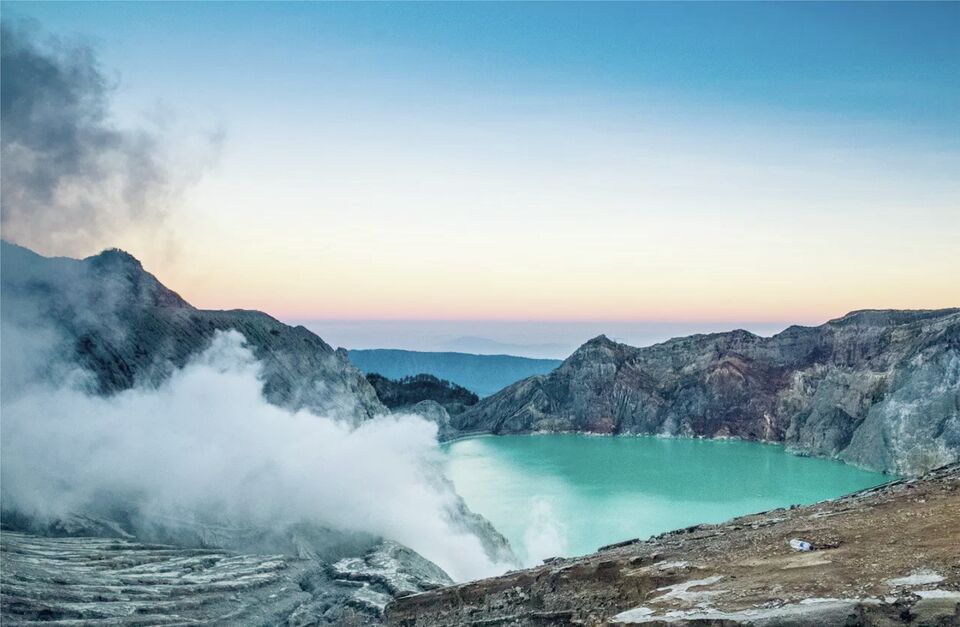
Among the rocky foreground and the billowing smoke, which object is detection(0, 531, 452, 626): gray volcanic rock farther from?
the rocky foreground

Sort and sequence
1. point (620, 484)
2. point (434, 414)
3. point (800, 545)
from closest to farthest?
1. point (800, 545)
2. point (620, 484)
3. point (434, 414)

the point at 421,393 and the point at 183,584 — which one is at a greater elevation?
the point at 183,584

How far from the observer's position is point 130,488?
26688mm

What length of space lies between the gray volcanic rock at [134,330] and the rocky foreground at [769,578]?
23.2 m

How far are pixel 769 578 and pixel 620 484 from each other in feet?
179

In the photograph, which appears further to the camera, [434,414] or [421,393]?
[421,393]

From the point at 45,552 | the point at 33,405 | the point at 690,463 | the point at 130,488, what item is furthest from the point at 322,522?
the point at 690,463

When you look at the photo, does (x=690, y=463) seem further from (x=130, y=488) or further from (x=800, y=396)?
(x=130, y=488)

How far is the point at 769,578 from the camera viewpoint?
11.7 metres

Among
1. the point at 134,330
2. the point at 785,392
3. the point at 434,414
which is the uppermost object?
the point at 134,330

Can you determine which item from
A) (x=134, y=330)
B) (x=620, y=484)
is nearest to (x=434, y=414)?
(x=620, y=484)

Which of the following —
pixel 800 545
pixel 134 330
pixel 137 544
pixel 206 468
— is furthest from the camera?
pixel 134 330

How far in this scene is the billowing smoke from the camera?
26.0 m

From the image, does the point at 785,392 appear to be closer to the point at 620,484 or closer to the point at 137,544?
the point at 620,484
